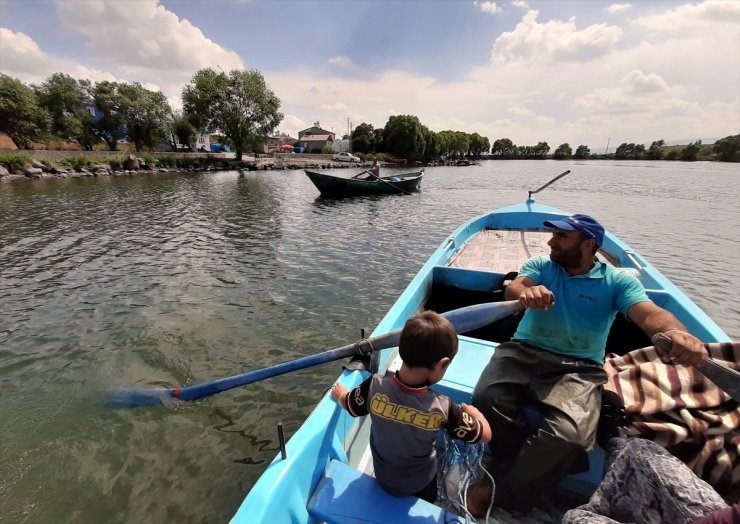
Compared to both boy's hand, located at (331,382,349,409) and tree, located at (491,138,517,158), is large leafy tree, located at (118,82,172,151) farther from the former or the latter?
tree, located at (491,138,517,158)

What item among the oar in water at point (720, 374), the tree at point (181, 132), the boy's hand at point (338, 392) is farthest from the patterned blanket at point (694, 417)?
the tree at point (181, 132)

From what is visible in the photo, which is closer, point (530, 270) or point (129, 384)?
point (530, 270)

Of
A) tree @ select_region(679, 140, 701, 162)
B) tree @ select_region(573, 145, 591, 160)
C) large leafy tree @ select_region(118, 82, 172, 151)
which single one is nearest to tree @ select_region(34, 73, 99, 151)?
large leafy tree @ select_region(118, 82, 172, 151)

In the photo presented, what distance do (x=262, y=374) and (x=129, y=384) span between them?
3566 millimetres

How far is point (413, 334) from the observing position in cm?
190

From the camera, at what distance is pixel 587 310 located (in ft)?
8.91

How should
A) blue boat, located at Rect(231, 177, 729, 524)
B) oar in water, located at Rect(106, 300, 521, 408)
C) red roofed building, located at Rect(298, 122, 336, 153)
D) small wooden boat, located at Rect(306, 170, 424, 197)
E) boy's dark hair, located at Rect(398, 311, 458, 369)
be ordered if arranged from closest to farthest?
boy's dark hair, located at Rect(398, 311, 458, 369), blue boat, located at Rect(231, 177, 729, 524), oar in water, located at Rect(106, 300, 521, 408), small wooden boat, located at Rect(306, 170, 424, 197), red roofed building, located at Rect(298, 122, 336, 153)

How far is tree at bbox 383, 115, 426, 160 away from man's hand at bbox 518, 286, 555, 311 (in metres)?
91.2

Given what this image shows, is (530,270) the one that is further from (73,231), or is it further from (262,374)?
(73,231)

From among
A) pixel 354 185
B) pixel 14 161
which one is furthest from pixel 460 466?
pixel 14 161

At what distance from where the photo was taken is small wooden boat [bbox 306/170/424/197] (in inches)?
974

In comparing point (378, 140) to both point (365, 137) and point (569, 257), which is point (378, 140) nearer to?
point (365, 137)

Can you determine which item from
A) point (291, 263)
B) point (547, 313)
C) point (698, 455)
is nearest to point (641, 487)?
point (698, 455)

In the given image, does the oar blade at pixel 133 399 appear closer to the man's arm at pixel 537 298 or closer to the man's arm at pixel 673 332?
the man's arm at pixel 537 298
